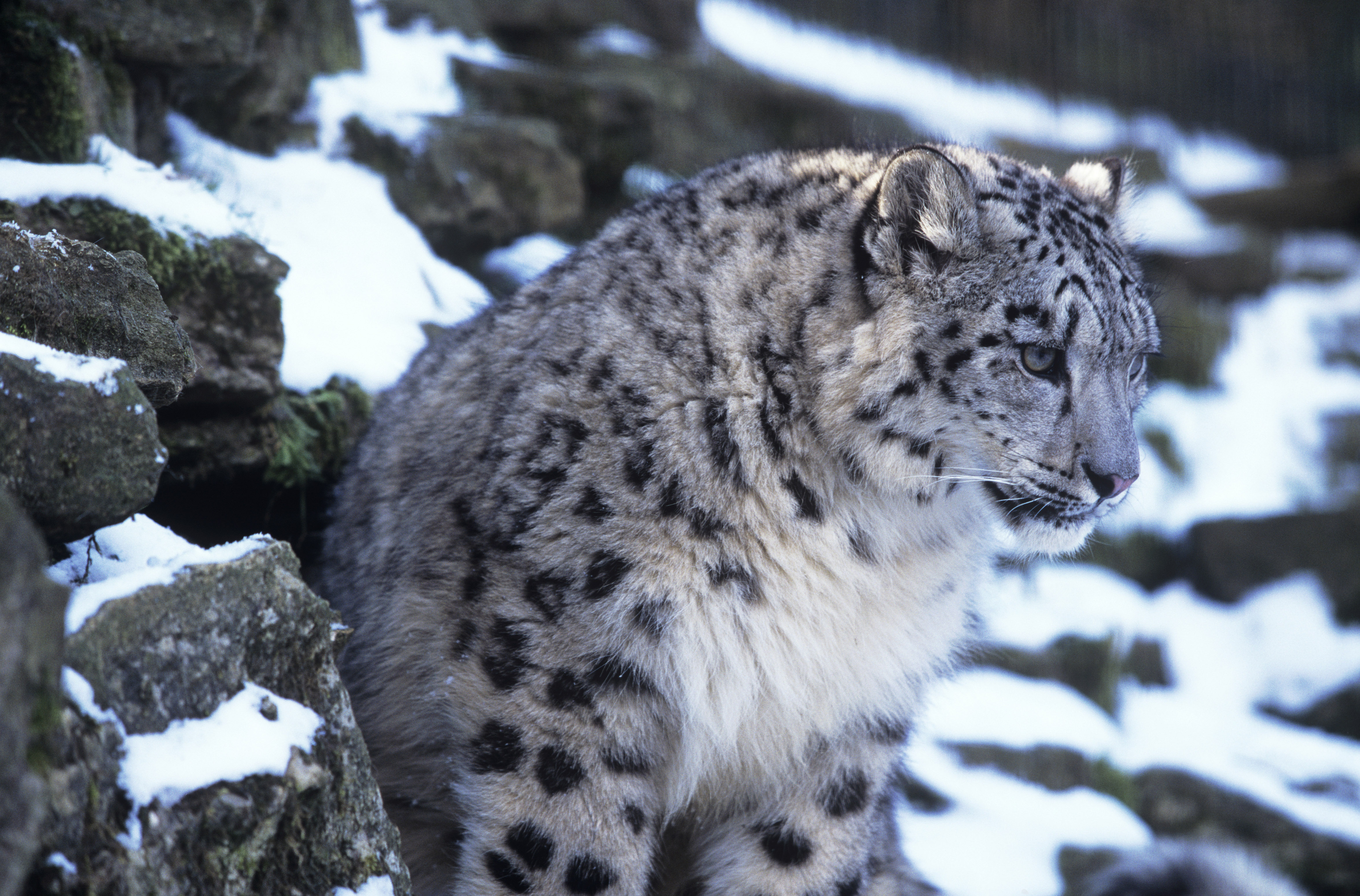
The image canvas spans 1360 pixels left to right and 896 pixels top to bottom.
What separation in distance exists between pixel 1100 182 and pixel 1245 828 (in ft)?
10.8

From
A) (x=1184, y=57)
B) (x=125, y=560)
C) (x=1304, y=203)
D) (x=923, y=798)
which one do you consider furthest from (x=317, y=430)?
(x=1184, y=57)

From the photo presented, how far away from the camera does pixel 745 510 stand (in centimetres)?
263

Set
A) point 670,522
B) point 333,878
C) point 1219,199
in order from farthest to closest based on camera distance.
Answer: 1. point 1219,199
2. point 670,522
3. point 333,878

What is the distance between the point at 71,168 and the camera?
3174mm

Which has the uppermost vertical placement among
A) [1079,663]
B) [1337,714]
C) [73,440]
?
[73,440]

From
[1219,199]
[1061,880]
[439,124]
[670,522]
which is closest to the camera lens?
[670,522]

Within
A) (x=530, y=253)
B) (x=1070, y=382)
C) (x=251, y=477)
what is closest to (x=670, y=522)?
(x=1070, y=382)

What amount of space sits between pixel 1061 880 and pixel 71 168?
13.4 feet

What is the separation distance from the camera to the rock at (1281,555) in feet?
20.8

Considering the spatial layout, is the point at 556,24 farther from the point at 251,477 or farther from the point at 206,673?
the point at 206,673

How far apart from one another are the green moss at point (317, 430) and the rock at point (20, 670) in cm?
212

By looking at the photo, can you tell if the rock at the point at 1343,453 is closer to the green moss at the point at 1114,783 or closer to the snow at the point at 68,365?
the green moss at the point at 1114,783

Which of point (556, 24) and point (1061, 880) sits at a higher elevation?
point (556, 24)

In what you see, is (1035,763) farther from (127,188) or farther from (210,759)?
(127,188)
